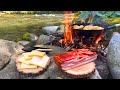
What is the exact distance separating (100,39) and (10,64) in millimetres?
809

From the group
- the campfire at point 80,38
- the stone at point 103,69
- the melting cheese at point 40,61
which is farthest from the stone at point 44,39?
Answer: the stone at point 103,69

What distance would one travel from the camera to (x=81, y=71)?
1804 millimetres

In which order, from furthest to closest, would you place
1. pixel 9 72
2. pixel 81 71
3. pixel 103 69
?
1. pixel 103 69
2. pixel 9 72
3. pixel 81 71

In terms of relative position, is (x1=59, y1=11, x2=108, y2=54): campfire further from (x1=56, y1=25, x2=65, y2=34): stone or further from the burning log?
the burning log

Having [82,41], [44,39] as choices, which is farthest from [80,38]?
[44,39]

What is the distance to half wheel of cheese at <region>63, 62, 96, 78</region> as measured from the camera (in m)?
1.78

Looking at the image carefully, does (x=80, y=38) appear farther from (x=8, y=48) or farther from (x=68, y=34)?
(x=8, y=48)

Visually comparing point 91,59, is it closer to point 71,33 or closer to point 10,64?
point 71,33

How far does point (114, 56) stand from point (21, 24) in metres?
0.85

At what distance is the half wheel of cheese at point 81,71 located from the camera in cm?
178

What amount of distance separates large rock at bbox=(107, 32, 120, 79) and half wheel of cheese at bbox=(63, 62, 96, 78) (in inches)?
10.3

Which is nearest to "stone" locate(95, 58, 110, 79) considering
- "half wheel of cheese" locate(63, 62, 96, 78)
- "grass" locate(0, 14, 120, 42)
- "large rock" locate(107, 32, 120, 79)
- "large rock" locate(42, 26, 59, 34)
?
"large rock" locate(107, 32, 120, 79)
